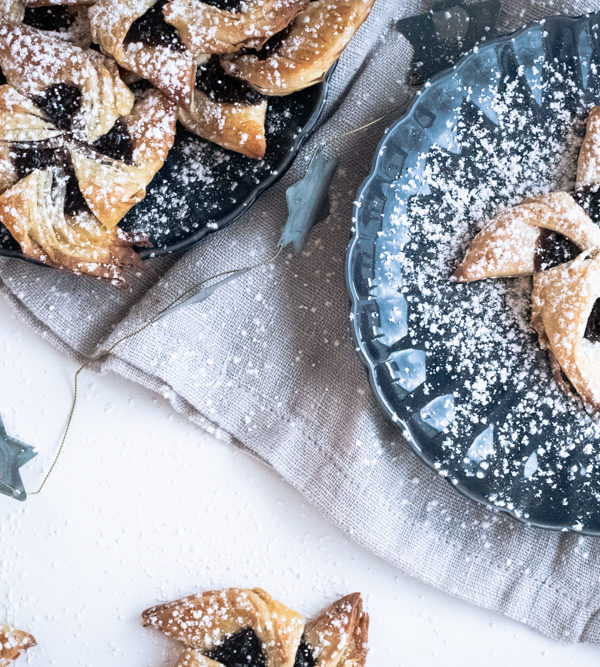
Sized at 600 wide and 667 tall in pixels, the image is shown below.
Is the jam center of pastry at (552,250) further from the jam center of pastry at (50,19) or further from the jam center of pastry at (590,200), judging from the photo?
the jam center of pastry at (50,19)

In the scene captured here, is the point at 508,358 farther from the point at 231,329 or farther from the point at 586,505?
the point at 231,329

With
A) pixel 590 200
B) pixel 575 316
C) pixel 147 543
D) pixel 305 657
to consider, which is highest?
pixel 590 200

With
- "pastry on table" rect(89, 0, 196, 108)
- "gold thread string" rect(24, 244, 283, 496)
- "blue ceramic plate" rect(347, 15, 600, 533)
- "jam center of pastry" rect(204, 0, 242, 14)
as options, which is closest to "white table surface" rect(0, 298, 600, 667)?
"gold thread string" rect(24, 244, 283, 496)

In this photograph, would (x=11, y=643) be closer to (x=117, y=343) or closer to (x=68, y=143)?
(x=117, y=343)

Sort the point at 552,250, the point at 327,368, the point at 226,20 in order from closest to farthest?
the point at 226,20 → the point at 552,250 → the point at 327,368

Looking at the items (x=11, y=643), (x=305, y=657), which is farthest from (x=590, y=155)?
(x=11, y=643)

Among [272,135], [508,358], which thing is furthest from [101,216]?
[508,358]

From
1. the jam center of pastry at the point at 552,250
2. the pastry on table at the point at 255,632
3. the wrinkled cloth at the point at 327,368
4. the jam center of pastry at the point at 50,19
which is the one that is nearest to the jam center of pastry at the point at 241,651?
the pastry on table at the point at 255,632

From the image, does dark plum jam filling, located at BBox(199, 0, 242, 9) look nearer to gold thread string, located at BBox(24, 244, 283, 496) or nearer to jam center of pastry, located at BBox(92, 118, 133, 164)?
jam center of pastry, located at BBox(92, 118, 133, 164)
